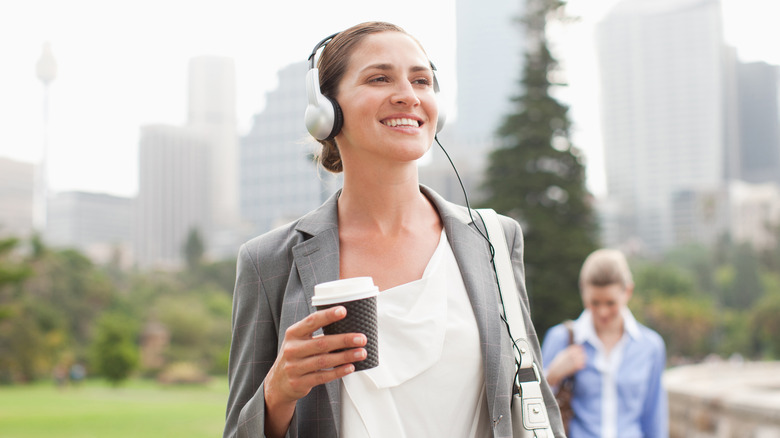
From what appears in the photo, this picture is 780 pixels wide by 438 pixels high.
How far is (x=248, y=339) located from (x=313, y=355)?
36cm

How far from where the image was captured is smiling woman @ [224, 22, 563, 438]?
1.58 m

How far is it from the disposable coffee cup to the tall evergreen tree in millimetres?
18666

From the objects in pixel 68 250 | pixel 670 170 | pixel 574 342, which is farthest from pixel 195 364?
pixel 670 170

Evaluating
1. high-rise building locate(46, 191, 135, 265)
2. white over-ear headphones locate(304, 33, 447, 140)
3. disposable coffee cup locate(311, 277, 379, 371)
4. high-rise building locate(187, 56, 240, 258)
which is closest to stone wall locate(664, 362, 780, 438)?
white over-ear headphones locate(304, 33, 447, 140)

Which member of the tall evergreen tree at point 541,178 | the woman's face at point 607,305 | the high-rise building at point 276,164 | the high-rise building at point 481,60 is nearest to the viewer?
the woman's face at point 607,305

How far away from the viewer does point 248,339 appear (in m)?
1.64

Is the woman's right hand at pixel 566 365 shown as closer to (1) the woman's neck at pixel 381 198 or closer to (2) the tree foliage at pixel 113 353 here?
(1) the woman's neck at pixel 381 198

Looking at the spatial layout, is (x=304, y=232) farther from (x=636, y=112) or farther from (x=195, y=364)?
(x=636, y=112)

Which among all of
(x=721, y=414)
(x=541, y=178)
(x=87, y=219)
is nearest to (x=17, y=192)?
(x=87, y=219)

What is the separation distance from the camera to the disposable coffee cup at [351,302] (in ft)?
4.31

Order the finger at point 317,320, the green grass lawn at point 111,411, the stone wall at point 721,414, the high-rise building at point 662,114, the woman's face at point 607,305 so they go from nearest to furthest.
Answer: the finger at point 317,320
the woman's face at point 607,305
the stone wall at point 721,414
the green grass lawn at point 111,411
the high-rise building at point 662,114

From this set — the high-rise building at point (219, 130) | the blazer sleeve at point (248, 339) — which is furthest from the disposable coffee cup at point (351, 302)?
the high-rise building at point (219, 130)

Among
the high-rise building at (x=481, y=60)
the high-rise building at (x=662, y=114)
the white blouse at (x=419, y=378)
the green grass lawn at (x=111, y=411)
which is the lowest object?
the green grass lawn at (x=111, y=411)

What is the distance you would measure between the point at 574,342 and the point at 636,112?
95.8 metres
